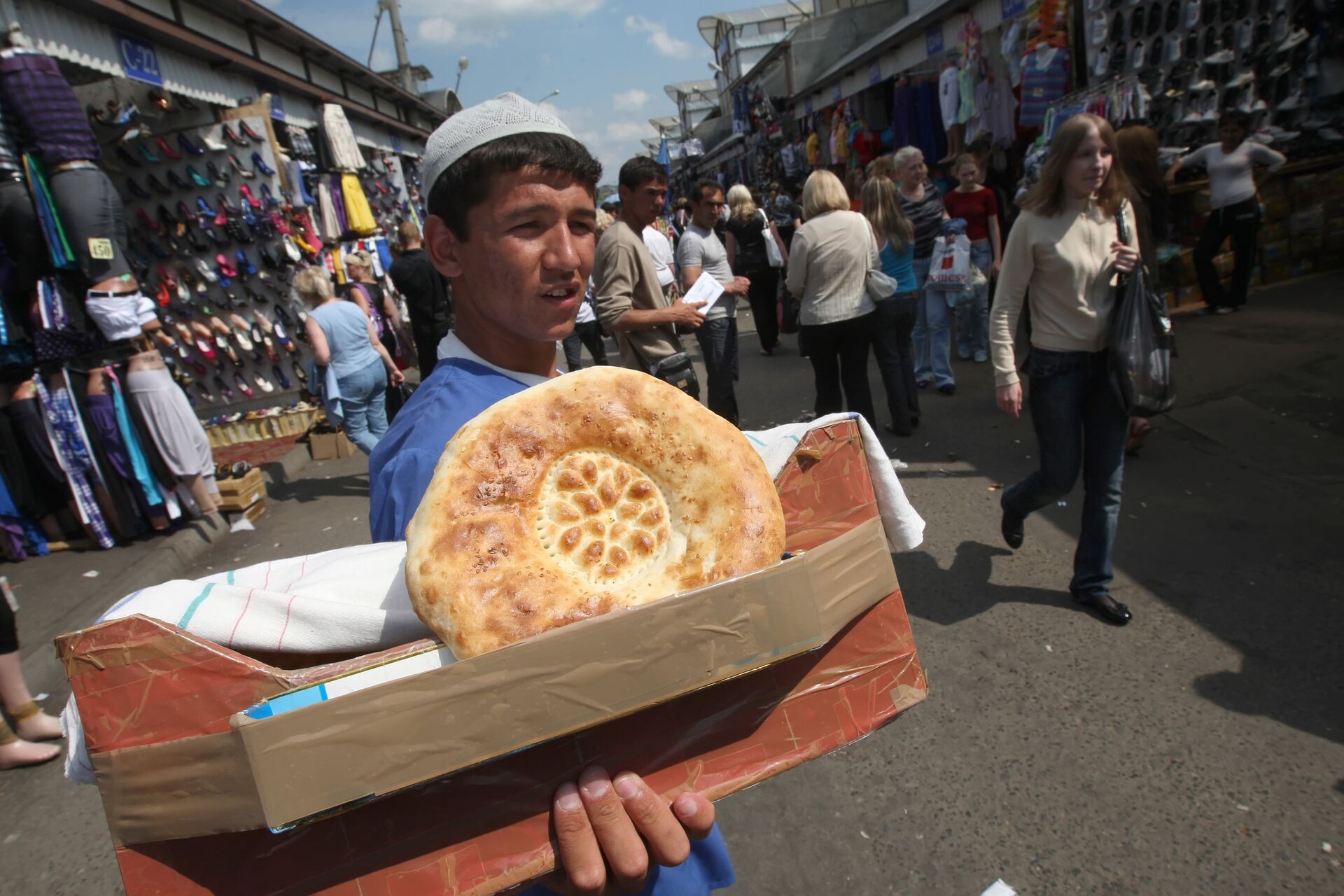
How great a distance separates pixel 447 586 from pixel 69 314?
645 cm

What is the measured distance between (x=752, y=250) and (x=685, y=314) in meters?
5.29

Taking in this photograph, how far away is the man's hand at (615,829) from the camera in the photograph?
105 centimetres

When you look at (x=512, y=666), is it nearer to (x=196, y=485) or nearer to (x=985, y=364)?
(x=196, y=485)

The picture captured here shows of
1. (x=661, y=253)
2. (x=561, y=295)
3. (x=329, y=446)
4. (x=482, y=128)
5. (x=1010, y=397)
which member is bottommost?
(x=329, y=446)

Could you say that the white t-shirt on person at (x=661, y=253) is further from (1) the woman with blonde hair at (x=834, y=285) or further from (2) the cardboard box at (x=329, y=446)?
(2) the cardboard box at (x=329, y=446)

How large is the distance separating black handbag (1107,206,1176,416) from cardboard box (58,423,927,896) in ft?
9.52

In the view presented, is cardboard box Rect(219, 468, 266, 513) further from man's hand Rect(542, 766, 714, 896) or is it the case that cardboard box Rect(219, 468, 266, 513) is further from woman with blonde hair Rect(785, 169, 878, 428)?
man's hand Rect(542, 766, 714, 896)

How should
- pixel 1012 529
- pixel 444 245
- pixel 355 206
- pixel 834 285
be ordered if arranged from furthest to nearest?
pixel 355 206 → pixel 834 285 → pixel 1012 529 → pixel 444 245

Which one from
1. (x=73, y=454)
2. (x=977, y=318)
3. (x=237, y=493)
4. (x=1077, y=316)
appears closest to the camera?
(x=1077, y=316)

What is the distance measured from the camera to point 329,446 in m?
8.73

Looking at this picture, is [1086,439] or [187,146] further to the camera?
[187,146]

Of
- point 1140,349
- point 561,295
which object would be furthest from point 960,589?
point 561,295

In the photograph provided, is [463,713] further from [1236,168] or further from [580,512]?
[1236,168]

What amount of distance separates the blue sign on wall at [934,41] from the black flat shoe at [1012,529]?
31.5ft
